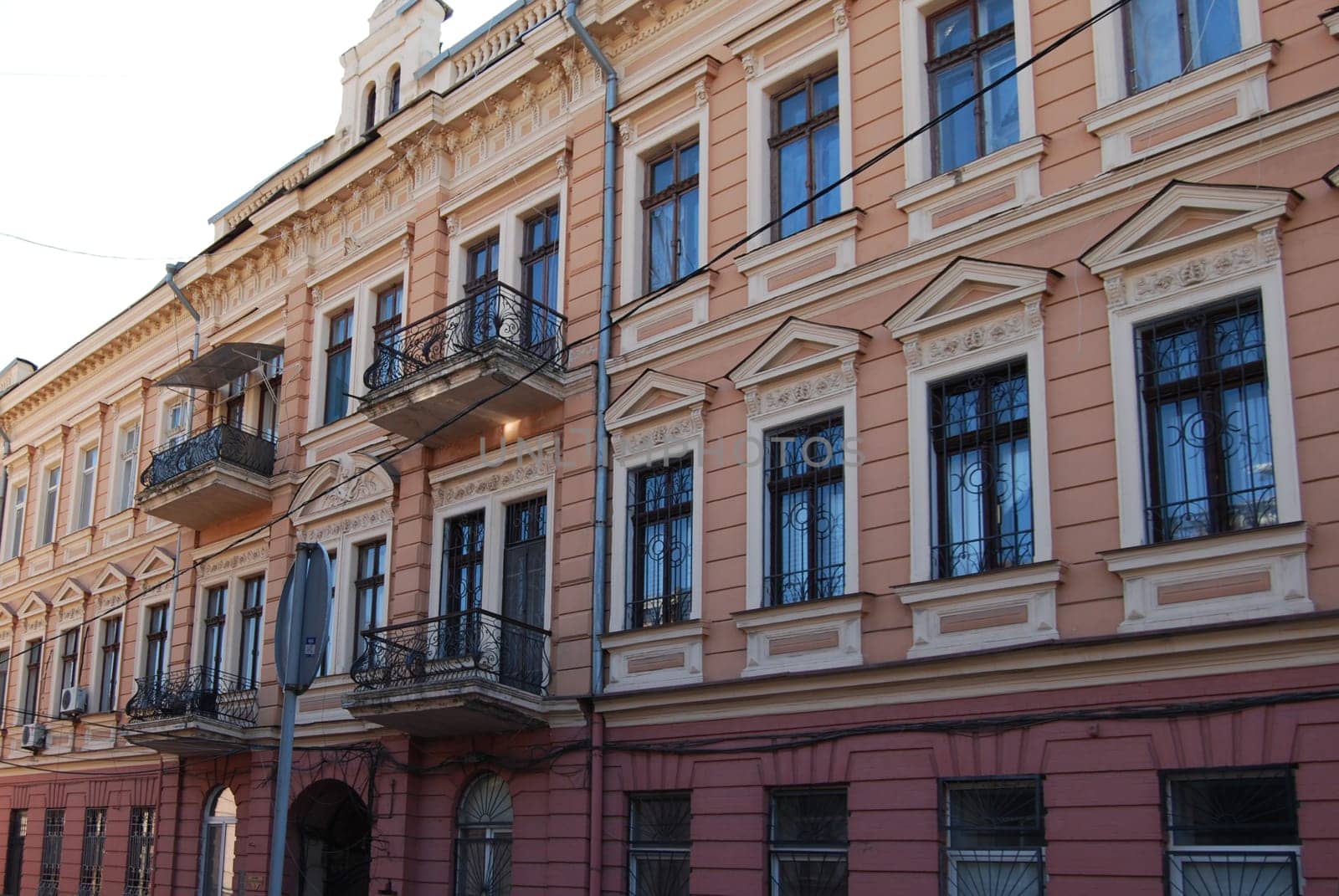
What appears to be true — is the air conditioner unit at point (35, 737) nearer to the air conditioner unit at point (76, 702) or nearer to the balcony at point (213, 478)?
the air conditioner unit at point (76, 702)

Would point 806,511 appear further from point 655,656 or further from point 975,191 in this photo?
point 975,191

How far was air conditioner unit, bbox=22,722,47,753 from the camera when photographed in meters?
25.8

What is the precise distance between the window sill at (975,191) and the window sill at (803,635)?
3.49 m

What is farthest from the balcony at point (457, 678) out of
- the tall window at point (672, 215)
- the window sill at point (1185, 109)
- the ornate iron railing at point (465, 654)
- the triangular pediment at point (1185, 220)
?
the window sill at point (1185, 109)

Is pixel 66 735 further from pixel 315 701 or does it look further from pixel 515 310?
pixel 515 310

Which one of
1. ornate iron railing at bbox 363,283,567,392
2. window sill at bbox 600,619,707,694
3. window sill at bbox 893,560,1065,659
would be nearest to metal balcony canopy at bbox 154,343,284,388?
ornate iron railing at bbox 363,283,567,392

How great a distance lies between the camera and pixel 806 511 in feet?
45.0

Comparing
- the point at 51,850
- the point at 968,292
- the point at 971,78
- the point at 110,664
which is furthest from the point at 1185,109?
the point at 51,850

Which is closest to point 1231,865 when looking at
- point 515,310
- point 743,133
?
point 743,133

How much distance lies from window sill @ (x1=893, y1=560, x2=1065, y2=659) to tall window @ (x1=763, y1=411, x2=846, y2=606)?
112 cm

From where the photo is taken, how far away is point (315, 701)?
18.8 m

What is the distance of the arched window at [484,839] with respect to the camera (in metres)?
15.9

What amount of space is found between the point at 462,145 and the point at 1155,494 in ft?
37.5

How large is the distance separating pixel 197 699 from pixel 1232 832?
1491 cm
